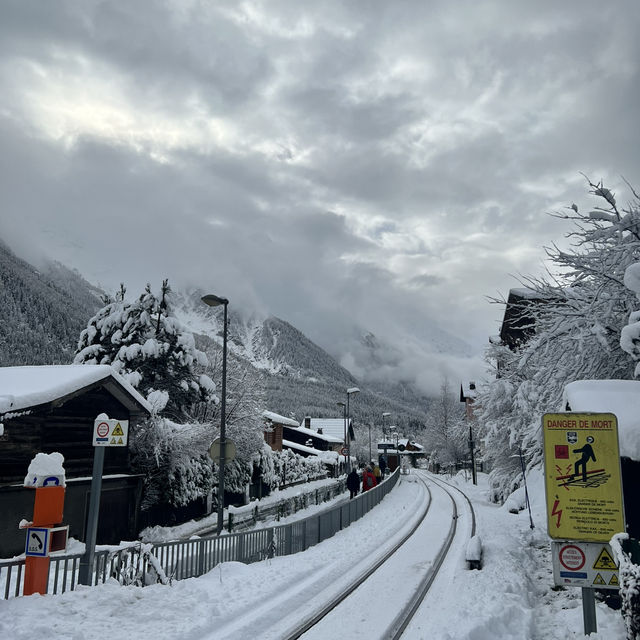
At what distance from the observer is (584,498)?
761cm

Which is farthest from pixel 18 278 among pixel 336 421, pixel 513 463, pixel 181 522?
pixel 513 463

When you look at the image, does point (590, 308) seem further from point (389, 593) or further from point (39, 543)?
point (39, 543)

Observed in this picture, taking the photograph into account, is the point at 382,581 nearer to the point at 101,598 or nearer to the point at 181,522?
the point at 101,598

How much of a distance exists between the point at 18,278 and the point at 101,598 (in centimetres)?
14383

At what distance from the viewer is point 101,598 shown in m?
8.80

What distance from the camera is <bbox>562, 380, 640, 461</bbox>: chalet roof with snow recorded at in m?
8.53

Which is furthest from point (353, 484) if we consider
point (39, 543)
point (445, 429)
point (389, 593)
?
point (445, 429)

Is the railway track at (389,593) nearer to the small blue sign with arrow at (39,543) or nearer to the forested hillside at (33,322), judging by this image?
the small blue sign with arrow at (39,543)

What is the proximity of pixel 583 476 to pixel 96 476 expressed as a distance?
828 cm

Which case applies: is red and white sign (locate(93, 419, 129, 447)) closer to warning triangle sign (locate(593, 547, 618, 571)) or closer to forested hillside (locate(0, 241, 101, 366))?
warning triangle sign (locate(593, 547, 618, 571))

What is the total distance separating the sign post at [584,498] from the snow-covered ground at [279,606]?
0.89m

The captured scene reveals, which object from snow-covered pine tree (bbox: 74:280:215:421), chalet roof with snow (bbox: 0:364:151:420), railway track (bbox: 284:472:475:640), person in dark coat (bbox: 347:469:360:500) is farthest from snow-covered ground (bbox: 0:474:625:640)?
snow-covered pine tree (bbox: 74:280:215:421)

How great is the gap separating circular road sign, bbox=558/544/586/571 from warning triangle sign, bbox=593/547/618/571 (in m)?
0.18

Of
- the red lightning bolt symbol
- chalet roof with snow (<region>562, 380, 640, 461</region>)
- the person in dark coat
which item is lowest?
the person in dark coat
